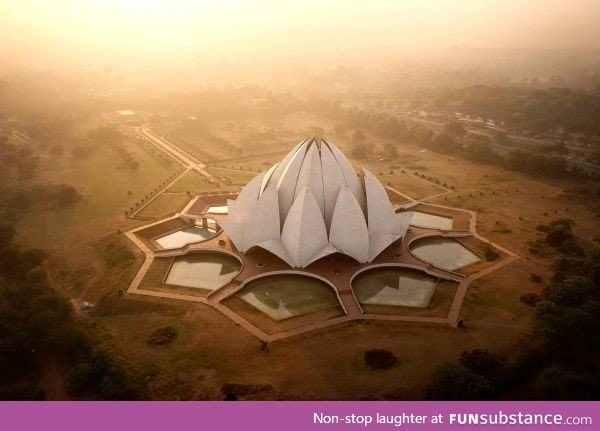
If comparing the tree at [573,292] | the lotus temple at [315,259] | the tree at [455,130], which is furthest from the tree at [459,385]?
the tree at [455,130]

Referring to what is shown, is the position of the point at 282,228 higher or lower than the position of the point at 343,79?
lower

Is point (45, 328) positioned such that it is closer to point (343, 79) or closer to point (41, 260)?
point (41, 260)

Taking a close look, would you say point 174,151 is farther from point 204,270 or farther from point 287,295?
point 287,295

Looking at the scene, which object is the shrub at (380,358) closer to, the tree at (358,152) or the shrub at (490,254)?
the shrub at (490,254)

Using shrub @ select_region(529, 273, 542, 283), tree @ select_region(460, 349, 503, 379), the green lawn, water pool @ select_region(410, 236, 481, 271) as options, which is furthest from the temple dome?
the green lawn

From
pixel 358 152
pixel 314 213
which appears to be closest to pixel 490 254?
pixel 314 213

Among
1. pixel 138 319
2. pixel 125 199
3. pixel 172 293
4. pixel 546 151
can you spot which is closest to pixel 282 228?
pixel 172 293

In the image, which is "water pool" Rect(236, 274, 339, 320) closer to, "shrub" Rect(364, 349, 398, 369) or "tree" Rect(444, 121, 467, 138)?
"shrub" Rect(364, 349, 398, 369)
